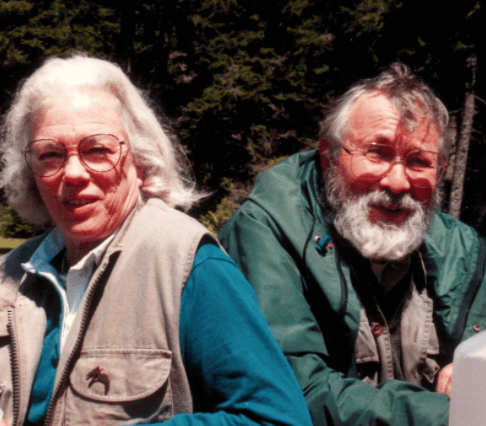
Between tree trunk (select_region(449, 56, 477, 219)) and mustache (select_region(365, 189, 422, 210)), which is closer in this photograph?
mustache (select_region(365, 189, 422, 210))

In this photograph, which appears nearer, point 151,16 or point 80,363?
point 80,363

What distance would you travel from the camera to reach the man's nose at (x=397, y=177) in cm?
234

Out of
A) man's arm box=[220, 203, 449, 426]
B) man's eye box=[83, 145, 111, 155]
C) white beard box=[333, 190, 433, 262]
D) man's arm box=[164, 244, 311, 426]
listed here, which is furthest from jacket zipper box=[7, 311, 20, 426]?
white beard box=[333, 190, 433, 262]

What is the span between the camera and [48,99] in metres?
1.65

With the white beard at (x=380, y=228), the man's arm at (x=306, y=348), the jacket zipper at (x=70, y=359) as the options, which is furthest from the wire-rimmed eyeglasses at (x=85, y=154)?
the white beard at (x=380, y=228)

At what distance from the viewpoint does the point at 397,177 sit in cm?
233

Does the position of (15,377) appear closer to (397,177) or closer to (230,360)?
(230,360)

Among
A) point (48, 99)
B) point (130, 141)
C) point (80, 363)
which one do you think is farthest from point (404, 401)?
point (48, 99)

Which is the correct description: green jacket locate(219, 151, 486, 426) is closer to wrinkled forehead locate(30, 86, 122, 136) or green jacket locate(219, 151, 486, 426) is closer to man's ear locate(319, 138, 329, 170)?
man's ear locate(319, 138, 329, 170)

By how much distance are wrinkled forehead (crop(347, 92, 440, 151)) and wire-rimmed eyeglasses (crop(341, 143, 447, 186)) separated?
0.11 ft

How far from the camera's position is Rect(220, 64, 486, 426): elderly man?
2.09 meters

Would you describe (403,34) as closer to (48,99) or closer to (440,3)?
(440,3)

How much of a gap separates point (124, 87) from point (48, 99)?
26 centimetres

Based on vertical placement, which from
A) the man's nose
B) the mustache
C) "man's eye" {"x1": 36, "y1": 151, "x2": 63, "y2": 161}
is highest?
"man's eye" {"x1": 36, "y1": 151, "x2": 63, "y2": 161}
